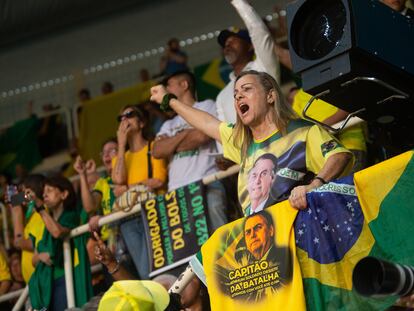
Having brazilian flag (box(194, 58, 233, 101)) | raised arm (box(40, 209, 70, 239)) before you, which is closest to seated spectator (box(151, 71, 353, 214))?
raised arm (box(40, 209, 70, 239))

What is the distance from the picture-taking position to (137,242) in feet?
23.8

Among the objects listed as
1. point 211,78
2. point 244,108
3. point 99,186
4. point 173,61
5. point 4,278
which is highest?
point 173,61

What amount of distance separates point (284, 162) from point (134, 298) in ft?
4.06

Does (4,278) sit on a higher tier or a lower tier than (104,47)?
lower

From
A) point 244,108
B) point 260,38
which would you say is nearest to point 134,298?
point 244,108

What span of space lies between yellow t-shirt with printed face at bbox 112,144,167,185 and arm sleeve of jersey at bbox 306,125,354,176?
1919mm

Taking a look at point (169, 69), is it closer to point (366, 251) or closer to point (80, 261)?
point (80, 261)

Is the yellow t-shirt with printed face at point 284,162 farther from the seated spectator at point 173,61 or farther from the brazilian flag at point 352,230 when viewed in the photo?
the seated spectator at point 173,61

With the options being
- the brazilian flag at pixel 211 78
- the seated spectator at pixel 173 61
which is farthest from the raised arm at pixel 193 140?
the seated spectator at pixel 173 61

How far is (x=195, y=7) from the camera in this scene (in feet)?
42.7

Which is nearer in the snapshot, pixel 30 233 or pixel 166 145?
pixel 166 145

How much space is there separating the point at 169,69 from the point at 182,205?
384cm

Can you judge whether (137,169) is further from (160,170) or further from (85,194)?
(85,194)

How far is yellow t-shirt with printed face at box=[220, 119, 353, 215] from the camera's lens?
5676 mm
